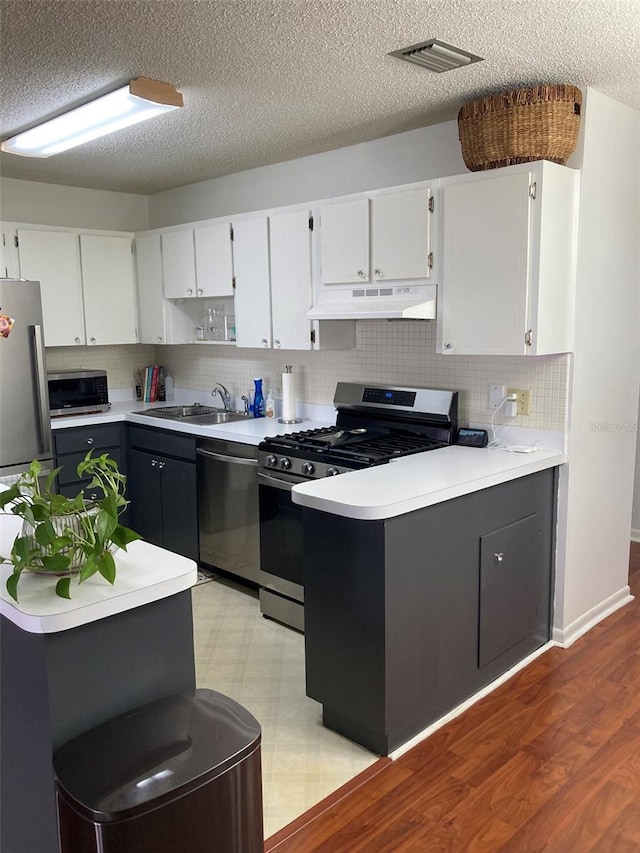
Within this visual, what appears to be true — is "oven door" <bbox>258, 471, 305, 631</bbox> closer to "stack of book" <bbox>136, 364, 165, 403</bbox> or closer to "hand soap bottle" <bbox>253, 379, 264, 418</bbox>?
"hand soap bottle" <bbox>253, 379, 264, 418</bbox>

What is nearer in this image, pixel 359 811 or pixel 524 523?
pixel 359 811

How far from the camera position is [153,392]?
17.4 ft

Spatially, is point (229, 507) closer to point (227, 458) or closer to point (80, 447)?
point (227, 458)

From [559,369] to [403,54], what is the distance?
1467 millimetres

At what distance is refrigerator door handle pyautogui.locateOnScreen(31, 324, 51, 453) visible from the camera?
4.11 metres

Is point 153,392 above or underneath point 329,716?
above

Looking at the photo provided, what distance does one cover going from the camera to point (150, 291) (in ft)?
16.2

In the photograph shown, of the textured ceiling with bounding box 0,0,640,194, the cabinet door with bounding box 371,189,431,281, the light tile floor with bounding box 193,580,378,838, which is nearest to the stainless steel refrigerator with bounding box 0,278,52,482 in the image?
the textured ceiling with bounding box 0,0,640,194

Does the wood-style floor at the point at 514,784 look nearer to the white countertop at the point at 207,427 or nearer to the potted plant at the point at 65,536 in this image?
the potted plant at the point at 65,536

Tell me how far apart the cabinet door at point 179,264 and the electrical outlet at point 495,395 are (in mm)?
2132

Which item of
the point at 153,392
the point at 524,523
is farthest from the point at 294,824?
the point at 153,392

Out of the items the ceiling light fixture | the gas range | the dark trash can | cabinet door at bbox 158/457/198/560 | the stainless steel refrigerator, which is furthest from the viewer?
cabinet door at bbox 158/457/198/560

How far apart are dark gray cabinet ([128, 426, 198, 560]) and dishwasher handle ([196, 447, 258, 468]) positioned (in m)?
0.09

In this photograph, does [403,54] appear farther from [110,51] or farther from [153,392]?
[153,392]
